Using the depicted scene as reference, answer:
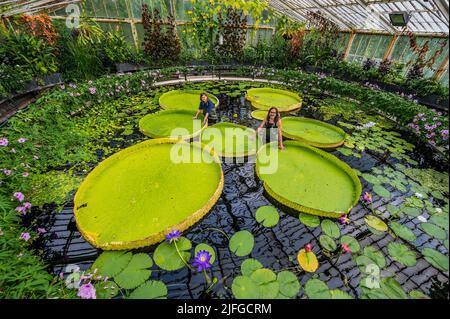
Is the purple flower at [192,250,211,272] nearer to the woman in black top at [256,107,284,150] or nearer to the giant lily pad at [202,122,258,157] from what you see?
the giant lily pad at [202,122,258,157]

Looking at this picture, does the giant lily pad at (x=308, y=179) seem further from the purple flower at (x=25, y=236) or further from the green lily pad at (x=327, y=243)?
the purple flower at (x=25, y=236)

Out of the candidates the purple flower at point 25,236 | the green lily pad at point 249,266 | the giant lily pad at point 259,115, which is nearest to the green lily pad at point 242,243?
the green lily pad at point 249,266

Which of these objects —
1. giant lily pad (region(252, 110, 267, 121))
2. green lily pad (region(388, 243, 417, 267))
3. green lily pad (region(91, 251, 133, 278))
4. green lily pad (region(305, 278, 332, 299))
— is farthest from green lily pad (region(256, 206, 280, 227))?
giant lily pad (region(252, 110, 267, 121))

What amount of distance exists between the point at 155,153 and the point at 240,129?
7.25ft

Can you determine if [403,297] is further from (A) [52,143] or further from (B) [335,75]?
(B) [335,75]

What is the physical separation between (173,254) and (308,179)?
8.41 feet

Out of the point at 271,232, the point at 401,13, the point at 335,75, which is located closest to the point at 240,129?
the point at 271,232

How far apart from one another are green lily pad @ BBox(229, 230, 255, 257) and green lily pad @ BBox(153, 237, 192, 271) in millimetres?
578

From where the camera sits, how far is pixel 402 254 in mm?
2625

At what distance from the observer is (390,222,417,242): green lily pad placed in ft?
9.41

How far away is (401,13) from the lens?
305 inches

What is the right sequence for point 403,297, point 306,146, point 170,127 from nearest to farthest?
point 403,297, point 306,146, point 170,127

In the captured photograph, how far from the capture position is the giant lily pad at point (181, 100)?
6.46 meters

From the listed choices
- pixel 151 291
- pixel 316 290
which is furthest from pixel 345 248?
pixel 151 291
